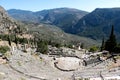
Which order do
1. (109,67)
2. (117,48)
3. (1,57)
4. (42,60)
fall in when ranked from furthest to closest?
(117,48) → (42,60) → (1,57) → (109,67)

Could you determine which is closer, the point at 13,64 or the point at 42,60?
the point at 13,64

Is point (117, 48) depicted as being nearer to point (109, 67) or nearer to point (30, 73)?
point (109, 67)

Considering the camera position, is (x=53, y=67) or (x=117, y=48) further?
(x=117, y=48)

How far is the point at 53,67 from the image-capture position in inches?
2576

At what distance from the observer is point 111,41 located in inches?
3620

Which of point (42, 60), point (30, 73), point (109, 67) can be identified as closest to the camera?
point (30, 73)

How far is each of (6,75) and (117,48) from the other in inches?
1857

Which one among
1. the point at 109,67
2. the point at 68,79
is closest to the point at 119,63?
the point at 109,67

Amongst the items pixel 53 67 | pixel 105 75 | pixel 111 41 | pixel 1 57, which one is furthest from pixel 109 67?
pixel 111 41

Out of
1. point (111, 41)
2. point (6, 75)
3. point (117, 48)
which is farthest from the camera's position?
point (111, 41)

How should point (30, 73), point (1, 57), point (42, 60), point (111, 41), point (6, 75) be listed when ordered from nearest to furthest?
point (6, 75), point (30, 73), point (1, 57), point (42, 60), point (111, 41)

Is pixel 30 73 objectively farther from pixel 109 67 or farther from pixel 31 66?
pixel 109 67

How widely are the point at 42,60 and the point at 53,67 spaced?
4255mm

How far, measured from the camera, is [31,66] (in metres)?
60.2
